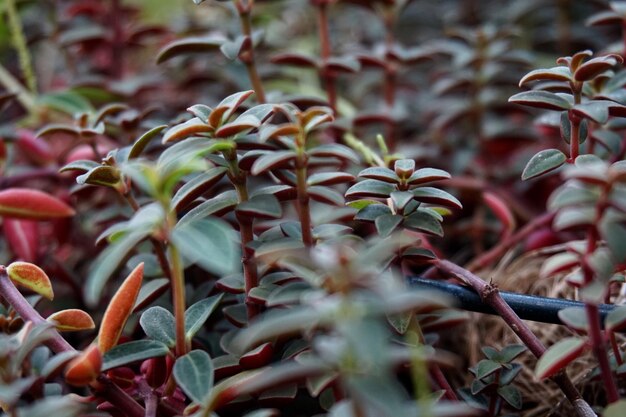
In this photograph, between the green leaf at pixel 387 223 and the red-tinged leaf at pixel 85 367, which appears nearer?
the red-tinged leaf at pixel 85 367

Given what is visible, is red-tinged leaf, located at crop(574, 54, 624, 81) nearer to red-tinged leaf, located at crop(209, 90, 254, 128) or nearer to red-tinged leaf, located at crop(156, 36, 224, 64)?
red-tinged leaf, located at crop(209, 90, 254, 128)

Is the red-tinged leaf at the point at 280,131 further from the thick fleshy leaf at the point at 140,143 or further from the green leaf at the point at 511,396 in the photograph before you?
the green leaf at the point at 511,396

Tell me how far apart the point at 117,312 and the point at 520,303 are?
1.52 ft

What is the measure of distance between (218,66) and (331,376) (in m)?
1.03

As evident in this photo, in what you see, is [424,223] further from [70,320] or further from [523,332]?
[70,320]

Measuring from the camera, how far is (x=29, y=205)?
881 millimetres

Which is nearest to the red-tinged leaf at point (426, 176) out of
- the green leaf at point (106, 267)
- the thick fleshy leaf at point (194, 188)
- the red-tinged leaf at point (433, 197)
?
the red-tinged leaf at point (433, 197)

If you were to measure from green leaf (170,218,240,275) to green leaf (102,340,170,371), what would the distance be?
15cm

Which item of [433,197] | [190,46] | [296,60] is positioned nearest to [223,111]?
[433,197]

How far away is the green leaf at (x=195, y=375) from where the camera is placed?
636mm

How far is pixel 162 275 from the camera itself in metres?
0.91

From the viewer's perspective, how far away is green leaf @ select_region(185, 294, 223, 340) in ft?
2.41

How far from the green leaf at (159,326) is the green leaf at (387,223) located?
0.26 metres

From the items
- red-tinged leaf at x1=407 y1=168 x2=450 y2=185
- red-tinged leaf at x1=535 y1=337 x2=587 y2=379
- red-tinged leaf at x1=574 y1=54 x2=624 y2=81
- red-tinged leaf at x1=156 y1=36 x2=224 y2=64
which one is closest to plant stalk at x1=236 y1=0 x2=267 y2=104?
red-tinged leaf at x1=156 y1=36 x2=224 y2=64
